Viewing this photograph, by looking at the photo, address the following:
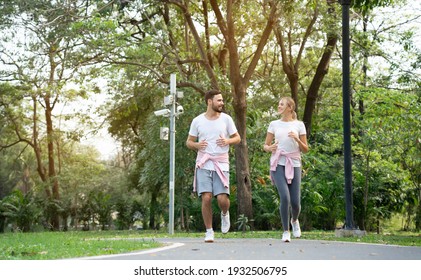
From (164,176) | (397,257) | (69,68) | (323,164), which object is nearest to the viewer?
(397,257)

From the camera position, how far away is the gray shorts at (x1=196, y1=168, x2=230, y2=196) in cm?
911

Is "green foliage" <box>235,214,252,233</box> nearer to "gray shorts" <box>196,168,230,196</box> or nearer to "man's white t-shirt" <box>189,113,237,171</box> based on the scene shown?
"gray shorts" <box>196,168,230,196</box>

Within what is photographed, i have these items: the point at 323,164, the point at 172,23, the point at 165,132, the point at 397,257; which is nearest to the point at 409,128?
the point at 323,164

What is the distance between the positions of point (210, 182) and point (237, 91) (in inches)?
433

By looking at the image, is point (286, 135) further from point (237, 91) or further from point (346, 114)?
point (237, 91)

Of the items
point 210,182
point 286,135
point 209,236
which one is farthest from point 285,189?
point 209,236

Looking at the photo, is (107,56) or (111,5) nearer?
(111,5)

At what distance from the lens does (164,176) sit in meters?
23.6

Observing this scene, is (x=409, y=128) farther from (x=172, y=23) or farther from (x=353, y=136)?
(x=172, y=23)

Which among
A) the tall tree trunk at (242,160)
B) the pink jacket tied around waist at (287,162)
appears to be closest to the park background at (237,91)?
the tall tree trunk at (242,160)

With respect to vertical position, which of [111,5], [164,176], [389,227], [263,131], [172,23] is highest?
[172,23]

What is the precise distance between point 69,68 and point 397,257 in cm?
1476

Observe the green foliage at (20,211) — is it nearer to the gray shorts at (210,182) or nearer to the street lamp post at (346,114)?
the street lamp post at (346,114)

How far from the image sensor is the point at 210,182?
915cm
